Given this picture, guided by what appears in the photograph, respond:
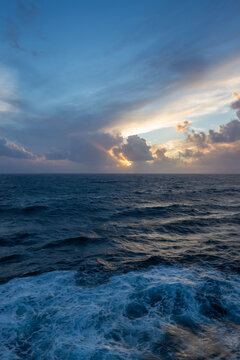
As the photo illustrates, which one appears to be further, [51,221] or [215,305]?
[51,221]

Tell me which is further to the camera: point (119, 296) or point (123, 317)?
point (119, 296)

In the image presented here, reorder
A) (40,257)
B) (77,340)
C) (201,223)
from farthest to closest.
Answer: (201,223), (40,257), (77,340)

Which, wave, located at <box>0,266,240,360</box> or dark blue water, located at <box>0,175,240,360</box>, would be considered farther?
dark blue water, located at <box>0,175,240,360</box>

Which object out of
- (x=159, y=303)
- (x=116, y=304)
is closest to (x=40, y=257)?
(x=116, y=304)

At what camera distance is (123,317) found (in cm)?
662

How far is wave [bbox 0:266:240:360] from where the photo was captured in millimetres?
5270

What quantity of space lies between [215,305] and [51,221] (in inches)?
723

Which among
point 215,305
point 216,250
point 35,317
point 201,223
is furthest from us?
point 201,223

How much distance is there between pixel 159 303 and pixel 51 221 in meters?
17.0

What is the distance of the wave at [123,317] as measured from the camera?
5.27 metres

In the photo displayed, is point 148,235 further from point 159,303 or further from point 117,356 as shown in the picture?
point 117,356

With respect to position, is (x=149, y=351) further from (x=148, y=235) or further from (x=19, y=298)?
(x=148, y=235)

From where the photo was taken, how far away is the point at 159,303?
7387mm

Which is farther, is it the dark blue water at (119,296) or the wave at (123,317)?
the dark blue water at (119,296)
